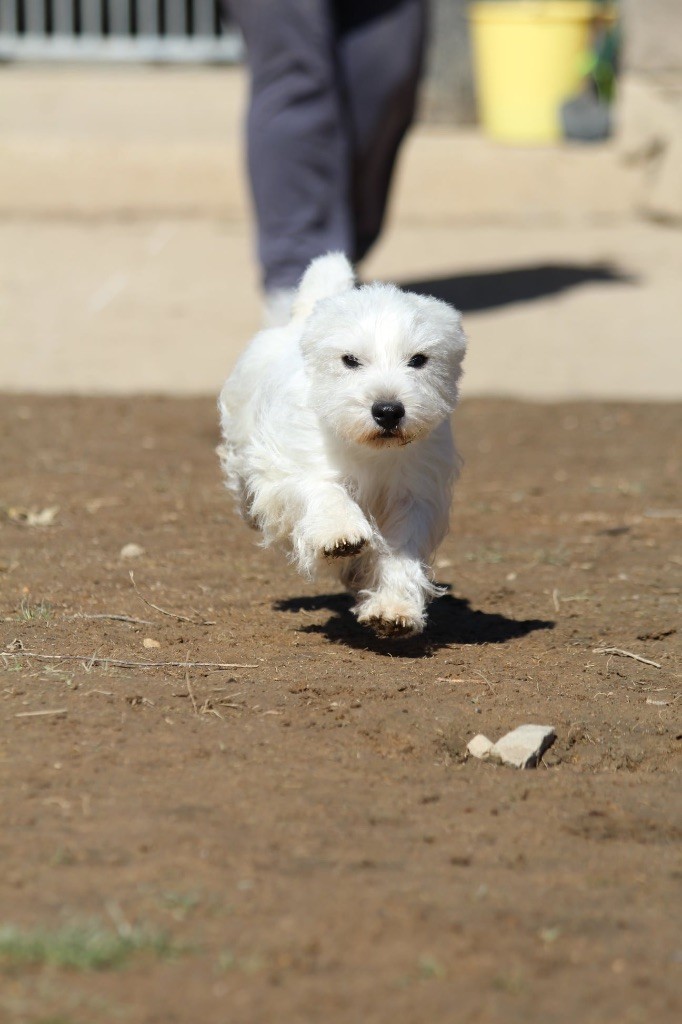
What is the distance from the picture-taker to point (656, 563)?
19.6 feet

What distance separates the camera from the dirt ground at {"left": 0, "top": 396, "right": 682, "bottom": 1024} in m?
2.72

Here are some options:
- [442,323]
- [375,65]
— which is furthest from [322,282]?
[375,65]

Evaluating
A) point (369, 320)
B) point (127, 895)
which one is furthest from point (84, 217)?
point (127, 895)

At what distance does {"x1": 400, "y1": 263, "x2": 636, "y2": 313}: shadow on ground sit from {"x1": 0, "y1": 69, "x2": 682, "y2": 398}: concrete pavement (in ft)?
0.08

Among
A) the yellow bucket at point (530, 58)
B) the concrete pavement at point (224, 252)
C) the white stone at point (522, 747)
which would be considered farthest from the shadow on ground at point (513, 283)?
the white stone at point (522, 747)

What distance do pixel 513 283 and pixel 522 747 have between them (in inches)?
306

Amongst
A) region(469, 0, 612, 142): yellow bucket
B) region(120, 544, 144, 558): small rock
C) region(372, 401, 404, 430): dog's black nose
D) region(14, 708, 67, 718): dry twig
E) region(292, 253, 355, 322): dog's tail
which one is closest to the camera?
region(14, 708, 67, 718): dry twig

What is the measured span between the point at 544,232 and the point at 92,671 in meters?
8.94

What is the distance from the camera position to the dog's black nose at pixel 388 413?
4.28 m

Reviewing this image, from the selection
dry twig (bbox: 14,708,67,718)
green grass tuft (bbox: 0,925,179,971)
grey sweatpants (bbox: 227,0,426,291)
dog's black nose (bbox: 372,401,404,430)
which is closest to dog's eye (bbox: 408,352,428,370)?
dog's black nose (bbox: 372,401,404,430)

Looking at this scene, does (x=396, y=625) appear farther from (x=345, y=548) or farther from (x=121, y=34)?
(x=121, y=34)

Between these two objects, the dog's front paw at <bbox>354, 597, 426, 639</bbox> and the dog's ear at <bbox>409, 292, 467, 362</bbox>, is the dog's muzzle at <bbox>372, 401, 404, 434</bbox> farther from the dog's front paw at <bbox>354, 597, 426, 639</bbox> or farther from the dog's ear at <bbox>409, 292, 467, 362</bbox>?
the dog's front paw at <bbox>354, 597, 426, 639</bbox>

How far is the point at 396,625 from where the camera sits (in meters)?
4.60

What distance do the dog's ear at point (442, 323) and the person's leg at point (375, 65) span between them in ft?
16.4
